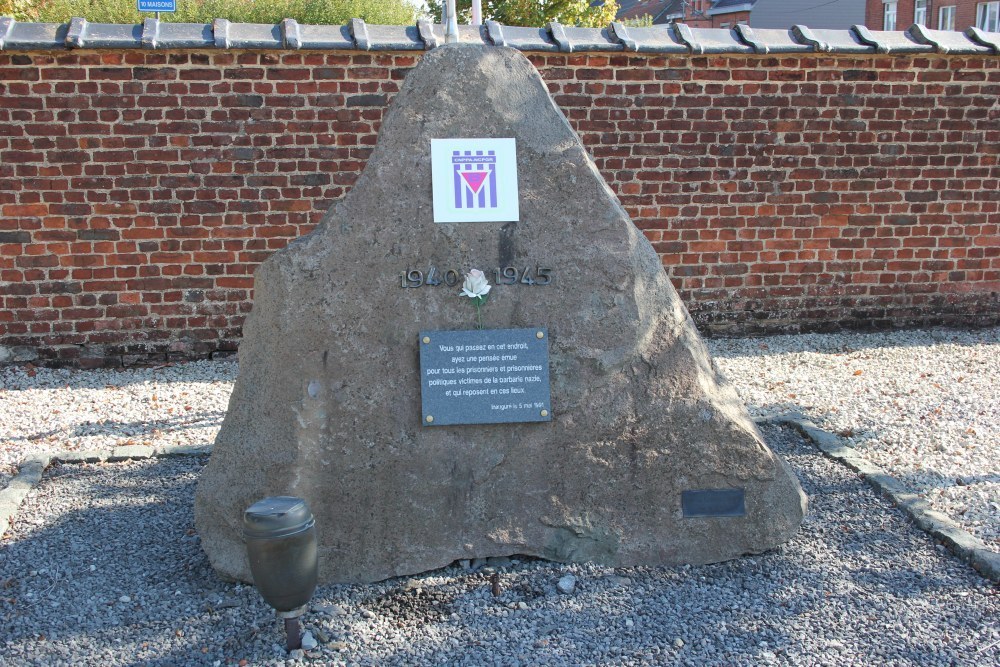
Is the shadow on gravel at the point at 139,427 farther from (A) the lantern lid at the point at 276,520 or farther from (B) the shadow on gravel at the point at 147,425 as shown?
(A) the lantern lid at the point at 276,520

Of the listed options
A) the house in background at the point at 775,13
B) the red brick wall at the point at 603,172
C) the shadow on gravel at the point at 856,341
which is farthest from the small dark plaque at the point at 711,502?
the house in background at the point at 775,13

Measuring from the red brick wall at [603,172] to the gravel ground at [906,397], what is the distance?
0.39m

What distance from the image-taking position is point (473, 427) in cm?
359

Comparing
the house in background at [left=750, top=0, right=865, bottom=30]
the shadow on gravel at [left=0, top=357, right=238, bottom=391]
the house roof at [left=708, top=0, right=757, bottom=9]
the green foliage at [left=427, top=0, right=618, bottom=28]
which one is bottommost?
the shadow on gravel at [left=0, top=357, right=238, bottom=391]

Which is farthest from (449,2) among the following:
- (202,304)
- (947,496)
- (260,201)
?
(947,496)

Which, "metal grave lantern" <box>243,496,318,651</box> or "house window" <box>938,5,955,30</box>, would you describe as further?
"house window" <box>938,5,955,30</box>

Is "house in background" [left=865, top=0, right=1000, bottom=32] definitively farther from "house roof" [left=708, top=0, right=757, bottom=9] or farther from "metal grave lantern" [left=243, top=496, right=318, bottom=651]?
"metal grave lantern" [left=243, top=496, right=318, bottom=651]

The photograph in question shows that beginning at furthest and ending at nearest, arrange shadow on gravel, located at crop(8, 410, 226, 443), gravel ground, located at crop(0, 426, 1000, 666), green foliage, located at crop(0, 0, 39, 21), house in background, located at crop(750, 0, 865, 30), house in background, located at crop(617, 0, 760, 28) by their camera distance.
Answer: house in background, located at crop(617, 0, 760, 28)
house in background, located at crop(750, 0, 865, 30)
green foliage, located at crop(0, 0, 39, 21)
shadow on gravel, located at crop(8, 410, 226, 443)
gravel ground, located at crop(0, 426, 1000, 666)

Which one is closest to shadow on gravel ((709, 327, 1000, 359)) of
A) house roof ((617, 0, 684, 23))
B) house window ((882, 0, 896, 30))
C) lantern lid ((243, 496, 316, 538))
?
lantern lid ((243, 496, 316, 538))

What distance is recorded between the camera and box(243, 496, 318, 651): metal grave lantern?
2.87 meters

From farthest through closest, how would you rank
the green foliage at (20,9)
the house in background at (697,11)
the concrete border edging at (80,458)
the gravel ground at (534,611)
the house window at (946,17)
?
1. the house in background at (697,11)
2. the house window at (946,17)
3. the green foliage at (20,9)
4. the concrete border edging at (80,458)
5. the gravel ground at (534,611)

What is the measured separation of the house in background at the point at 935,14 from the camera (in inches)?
1324

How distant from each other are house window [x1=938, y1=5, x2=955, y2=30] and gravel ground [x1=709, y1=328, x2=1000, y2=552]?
108ft

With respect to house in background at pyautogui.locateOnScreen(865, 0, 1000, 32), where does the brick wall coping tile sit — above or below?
below
